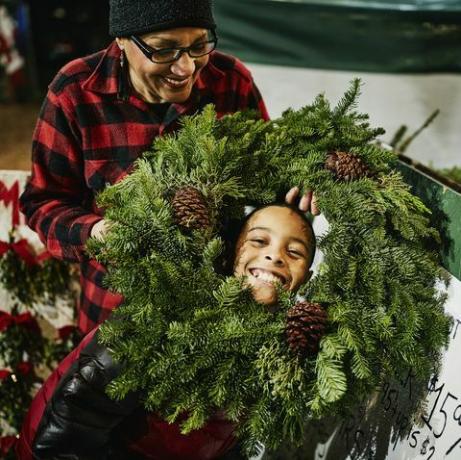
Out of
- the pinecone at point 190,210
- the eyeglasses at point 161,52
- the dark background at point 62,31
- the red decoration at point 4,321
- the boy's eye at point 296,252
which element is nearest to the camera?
the pinecone at point 190,210

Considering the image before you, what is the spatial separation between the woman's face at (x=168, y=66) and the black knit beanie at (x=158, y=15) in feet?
0.10

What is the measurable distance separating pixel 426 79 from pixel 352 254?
2325 millimetres

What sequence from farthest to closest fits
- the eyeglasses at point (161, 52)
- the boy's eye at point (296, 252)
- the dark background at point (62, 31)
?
1. the dark background at point (62, 31)
2. the eyeglasses at point (161, 52)
3. the boy's eye at point (296, 252)

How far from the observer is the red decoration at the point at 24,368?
235cm

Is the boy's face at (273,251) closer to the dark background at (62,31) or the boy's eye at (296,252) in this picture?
the boy's eye at (296,252)

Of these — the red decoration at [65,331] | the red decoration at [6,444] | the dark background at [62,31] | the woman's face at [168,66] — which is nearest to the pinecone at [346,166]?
the woman's face at [168,66]

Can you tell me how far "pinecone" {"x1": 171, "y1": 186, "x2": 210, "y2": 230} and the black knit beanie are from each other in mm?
487

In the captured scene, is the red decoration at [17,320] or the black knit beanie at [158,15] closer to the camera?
the black knit beanie at [158,15]

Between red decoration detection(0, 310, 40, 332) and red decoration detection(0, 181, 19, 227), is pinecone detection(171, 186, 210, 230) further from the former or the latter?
red decoration detection(0, 310, 40, 332)

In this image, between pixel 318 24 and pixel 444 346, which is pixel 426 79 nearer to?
pixel 318 24

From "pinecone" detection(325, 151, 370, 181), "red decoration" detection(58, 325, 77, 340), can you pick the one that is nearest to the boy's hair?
"pinecone" detection(325, 151, 370, 181)

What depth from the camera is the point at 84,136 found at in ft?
6.01

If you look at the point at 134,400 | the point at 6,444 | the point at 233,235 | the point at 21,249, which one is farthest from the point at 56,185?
the point at 6,444

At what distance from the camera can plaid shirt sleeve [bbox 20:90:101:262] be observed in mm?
1765
